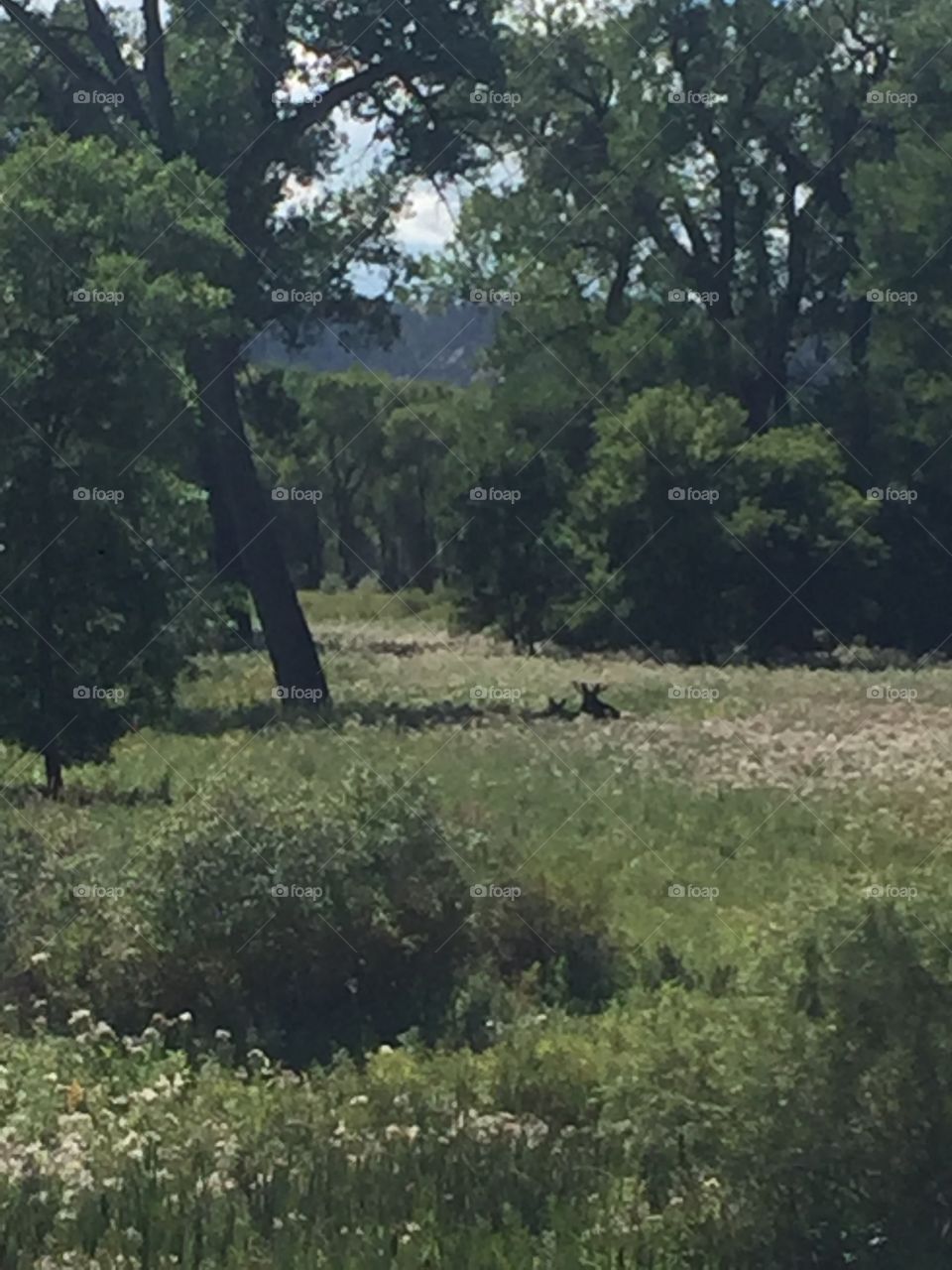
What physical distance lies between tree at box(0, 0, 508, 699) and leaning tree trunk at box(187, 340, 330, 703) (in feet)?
0.09

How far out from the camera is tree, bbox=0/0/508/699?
103ft

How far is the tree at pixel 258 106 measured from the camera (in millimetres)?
31422

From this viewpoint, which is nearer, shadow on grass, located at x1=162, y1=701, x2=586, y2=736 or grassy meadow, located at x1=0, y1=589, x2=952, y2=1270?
grassy meadow, located at x1=0, y1=589, x2=952, y2=1270

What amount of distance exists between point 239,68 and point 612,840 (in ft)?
63.4

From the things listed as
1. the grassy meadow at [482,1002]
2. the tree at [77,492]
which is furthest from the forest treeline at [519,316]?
the grassy meadow at [482,1002]

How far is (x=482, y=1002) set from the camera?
12.0 metres

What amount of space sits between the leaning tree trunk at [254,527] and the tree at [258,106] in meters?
0.03

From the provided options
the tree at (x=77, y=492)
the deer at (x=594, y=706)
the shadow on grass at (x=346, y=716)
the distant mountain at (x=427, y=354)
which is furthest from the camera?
the distant mountain at (x=427, y=354)

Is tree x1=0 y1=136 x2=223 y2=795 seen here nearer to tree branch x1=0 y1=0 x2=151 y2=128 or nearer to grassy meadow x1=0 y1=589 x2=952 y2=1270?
grassy meadow x1=0 y1=589 x2=952 y2=1270

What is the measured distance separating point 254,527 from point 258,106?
6.66 metres

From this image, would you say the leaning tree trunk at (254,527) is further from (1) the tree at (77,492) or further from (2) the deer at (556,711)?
(1) the tree at (77,492)

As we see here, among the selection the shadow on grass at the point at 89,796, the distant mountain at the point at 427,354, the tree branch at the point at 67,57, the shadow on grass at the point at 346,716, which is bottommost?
the shadow on grass at the point at 346,716

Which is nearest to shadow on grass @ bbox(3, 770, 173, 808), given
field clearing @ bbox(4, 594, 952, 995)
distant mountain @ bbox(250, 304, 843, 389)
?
field clearing @ bbox(4, 594, 952, 995)

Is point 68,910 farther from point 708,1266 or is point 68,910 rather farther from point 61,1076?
point 708,1266
